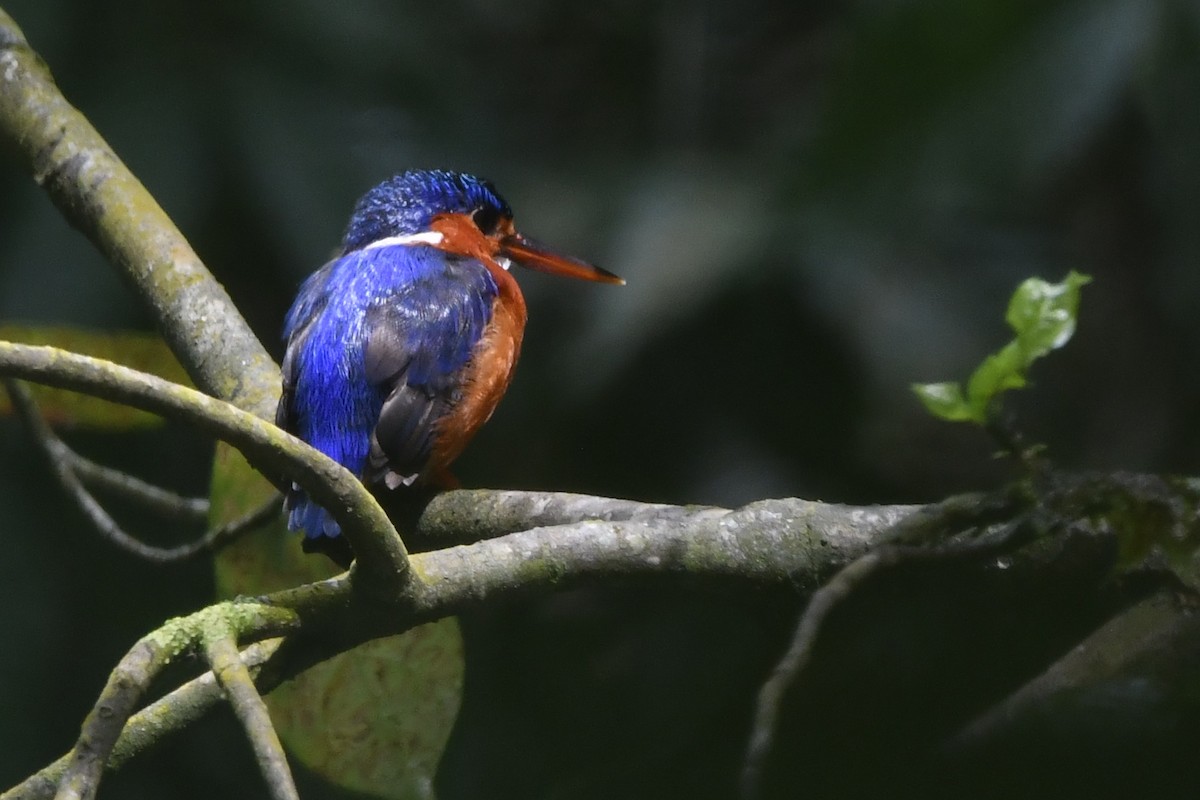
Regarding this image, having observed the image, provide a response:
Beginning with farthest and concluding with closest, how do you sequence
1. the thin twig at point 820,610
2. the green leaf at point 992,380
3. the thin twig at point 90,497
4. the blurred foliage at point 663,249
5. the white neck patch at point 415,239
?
1. the white neck patch at point 415,239
2. the blurred foliage at point 663,249
3. the thin twig at point 90,497
4. the green leaf at point 992,380
5. the thin twig at point 820,610

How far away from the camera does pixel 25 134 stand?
7.07 ft

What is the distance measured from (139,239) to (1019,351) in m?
1.37

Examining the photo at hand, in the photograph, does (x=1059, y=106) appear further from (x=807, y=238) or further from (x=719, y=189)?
(x=719, y=189)

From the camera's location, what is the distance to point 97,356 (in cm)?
208

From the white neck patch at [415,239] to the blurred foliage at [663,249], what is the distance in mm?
180

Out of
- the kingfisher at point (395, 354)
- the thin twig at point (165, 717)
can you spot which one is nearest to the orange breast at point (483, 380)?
the kingfisher at point (395, 354)

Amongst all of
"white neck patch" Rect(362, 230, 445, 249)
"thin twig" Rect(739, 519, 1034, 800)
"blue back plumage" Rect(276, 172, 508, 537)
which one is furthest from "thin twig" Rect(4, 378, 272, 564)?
"thin twig" Rect(739, 519, 1034, 800)

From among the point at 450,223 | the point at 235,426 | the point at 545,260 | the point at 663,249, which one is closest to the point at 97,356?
the point at 450,223

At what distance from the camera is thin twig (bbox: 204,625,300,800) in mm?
983

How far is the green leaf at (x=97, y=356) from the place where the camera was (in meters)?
2.08

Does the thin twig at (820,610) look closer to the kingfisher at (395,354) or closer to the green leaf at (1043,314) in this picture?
the green leaf at (1043,314)

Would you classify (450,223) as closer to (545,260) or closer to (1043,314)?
(545,260)

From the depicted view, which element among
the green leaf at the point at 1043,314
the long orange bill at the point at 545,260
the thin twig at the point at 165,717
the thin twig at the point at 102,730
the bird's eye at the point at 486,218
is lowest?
the thin twig at the point at 102,730

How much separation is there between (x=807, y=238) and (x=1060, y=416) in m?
1.26
